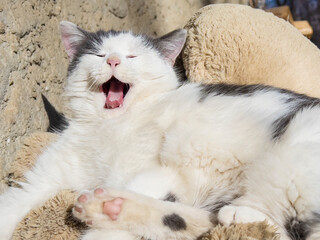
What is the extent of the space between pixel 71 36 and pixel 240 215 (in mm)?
971

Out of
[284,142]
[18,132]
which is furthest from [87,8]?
[284,142]

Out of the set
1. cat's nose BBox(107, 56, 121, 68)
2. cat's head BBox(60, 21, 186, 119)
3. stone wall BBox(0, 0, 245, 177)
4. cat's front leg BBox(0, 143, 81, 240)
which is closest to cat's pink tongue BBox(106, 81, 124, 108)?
cat's head BBox(60, 21, 186, 119)

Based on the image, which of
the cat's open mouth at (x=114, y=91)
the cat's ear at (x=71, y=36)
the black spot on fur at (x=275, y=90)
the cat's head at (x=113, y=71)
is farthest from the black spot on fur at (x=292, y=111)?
the cat's ear at (x=71, y=36)

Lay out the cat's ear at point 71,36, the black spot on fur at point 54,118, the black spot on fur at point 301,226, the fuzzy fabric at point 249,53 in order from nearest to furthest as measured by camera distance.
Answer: the black spot on fur at point 301,226, the cat's ear at point 71,36, the black spot on fur at point 54,118, the fuzzy fabric at point 249,53

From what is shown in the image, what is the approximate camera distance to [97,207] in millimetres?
985

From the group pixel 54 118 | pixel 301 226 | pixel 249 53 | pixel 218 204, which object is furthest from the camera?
pixel 249 53

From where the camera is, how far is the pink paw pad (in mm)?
988

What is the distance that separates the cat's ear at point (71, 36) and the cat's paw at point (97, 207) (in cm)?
73

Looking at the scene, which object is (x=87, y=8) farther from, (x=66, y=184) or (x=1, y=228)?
(x=1, y=228)

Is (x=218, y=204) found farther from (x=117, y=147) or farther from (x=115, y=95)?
(x=115, y=95)

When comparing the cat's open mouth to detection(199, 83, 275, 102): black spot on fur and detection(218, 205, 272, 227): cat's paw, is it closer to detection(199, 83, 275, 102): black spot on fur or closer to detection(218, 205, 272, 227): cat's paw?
detection(199, 83, 275, 102): black spot on fur

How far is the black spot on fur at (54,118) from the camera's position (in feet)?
5.32

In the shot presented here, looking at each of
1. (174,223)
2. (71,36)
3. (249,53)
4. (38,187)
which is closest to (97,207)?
(174,223)

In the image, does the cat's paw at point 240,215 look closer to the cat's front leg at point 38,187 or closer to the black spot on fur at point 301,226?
the black spot on fur at point 301,226
